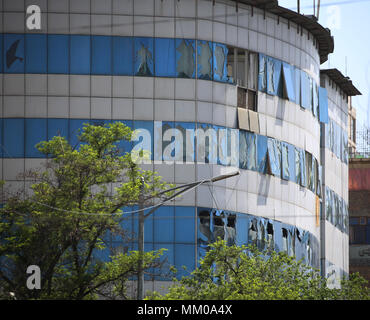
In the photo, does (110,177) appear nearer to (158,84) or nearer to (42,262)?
(42,262)

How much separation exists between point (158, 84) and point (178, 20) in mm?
2968

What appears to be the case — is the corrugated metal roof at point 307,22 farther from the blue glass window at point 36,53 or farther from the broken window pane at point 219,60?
the blue glass window at point 36,53

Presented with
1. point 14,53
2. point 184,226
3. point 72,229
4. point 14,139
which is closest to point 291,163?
point 184,226

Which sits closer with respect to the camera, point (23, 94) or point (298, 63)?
point (23, 94)

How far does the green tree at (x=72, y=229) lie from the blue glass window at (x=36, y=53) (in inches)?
286

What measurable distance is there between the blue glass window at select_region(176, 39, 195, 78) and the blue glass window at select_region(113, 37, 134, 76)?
2.04 m

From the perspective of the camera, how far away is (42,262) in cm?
3722

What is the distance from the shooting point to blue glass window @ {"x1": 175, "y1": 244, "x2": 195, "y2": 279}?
44250mm

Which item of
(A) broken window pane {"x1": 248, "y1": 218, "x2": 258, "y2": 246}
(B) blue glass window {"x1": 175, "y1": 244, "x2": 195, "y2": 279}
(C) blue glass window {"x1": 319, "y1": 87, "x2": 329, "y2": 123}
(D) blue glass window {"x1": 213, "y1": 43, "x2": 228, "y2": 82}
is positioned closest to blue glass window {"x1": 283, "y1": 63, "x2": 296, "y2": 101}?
(D) blue glass window {"x1": 213, "y1": 43, "x2": 228, "y2": 82}

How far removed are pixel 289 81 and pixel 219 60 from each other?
16.1 feet

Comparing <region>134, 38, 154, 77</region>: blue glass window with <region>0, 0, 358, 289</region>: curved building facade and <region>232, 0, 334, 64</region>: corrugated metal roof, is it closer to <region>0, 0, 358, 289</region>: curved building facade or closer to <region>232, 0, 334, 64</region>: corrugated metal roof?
<region>0, 0, 358, 289</region>: curved building facade
